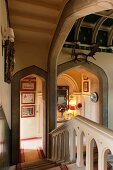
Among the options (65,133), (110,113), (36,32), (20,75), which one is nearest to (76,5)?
(36,32)

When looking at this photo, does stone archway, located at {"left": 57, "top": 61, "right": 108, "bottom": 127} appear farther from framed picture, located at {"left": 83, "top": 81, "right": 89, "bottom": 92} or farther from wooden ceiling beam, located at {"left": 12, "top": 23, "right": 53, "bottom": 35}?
wooden ceiling beam, located at {"left": 12, "top": 23, "right": 53, "bottom": 35}

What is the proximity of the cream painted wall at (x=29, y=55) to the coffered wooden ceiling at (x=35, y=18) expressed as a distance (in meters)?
0.16

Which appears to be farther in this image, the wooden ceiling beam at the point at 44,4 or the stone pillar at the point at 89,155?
the wooden ceiling beam at the point at 44,4

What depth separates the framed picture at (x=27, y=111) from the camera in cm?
800

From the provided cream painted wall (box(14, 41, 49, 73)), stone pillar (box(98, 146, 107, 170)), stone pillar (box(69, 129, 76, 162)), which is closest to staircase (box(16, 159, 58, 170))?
stone pillar (box(69, 129, 76, 162))

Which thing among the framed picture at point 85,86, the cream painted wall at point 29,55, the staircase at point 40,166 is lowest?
the staircase at point 40,166

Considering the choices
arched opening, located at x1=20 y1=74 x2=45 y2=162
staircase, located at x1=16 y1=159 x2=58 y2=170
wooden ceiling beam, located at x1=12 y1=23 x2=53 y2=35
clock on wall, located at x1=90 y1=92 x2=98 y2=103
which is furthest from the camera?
arched opening, located at x1=20 y1=74 x2=45 y2=162

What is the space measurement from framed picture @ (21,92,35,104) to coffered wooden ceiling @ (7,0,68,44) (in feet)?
11.6

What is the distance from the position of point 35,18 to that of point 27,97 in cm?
456

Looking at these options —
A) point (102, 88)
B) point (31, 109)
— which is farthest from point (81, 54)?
point (31, 109)

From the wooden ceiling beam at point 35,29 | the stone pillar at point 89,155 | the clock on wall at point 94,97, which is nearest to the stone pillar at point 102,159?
the stone pillar at point 89,155

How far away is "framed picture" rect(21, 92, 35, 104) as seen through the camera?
8031mm

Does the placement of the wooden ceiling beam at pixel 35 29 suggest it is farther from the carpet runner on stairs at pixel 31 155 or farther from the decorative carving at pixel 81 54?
the carpet runner on stairs at pixel 31 155

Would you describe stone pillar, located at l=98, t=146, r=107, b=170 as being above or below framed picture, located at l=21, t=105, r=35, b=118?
above
